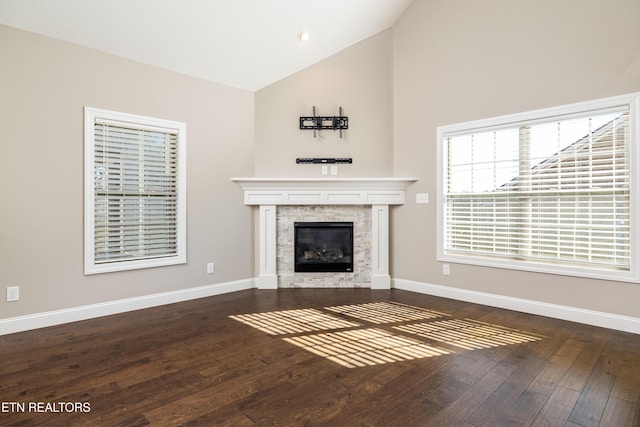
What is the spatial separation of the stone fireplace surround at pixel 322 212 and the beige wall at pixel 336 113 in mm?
262

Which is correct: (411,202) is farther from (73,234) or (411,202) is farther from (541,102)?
(73,234)

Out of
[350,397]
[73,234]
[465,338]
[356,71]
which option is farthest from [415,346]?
[356,71]

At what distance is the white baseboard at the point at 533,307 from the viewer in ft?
10.0

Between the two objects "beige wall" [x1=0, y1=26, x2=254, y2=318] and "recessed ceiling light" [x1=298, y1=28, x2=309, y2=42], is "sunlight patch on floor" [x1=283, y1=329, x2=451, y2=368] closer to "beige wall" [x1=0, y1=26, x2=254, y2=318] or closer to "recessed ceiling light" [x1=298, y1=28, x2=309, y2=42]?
"beige wall" [x1=0, y1=26, x2=254, y2=318]

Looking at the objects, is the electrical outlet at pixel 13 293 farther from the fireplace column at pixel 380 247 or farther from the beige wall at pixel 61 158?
the fireplace column at pixel 380 247

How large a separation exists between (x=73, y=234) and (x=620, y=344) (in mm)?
4972

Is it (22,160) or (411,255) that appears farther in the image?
(411,255)

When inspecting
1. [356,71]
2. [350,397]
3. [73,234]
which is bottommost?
[350,397]

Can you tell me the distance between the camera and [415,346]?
2.72 metres

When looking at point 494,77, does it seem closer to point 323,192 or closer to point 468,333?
point 323,192

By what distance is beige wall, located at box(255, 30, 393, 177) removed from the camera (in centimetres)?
479

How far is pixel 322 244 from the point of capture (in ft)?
16.0

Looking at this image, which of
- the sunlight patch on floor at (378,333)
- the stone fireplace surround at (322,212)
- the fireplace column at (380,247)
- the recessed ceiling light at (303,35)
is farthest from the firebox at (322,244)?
the recessed ceiling light at (303,35)

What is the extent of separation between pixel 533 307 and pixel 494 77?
2.52m
